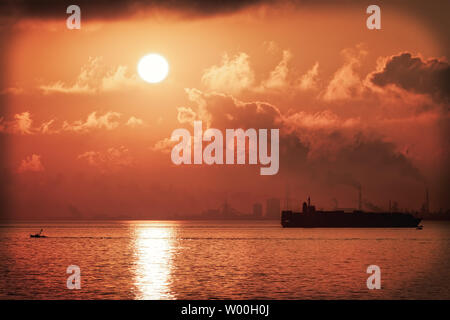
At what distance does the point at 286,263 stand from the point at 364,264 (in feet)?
28.8

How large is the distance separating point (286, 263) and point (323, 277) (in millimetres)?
15818

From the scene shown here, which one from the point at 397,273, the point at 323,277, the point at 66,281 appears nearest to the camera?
the point at 66,281

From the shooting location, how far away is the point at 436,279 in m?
46.2

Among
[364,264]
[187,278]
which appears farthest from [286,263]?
[187,278]

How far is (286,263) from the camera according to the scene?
6406 cm
